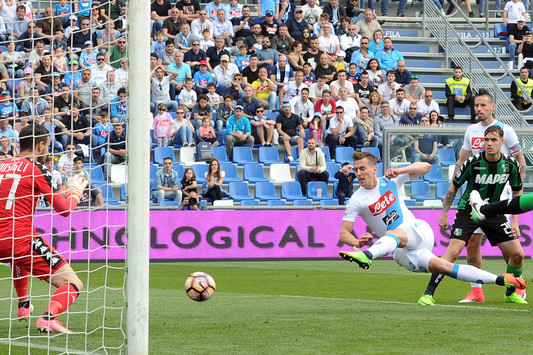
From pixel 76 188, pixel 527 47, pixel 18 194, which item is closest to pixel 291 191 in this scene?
pixel 527 47

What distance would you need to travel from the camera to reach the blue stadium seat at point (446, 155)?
19.9m

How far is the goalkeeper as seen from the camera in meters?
7.99

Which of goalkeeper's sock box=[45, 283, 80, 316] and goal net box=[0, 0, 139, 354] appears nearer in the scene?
goal net box=[0, 0, 139, 354]

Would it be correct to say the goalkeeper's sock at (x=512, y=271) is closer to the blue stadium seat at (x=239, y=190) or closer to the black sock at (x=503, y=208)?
the black sock at (x=503, y=208)

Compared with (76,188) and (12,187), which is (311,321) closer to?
(76,188)

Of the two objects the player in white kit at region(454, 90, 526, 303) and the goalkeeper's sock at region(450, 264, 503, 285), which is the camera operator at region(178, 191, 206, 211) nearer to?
the player in white kit at region(454, 90, 526, 303)

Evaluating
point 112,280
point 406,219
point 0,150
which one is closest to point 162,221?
point 0,150

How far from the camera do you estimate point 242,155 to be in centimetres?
2273

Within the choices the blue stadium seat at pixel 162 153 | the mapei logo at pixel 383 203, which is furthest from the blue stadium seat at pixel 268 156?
the mapei logo at pixel 383 203

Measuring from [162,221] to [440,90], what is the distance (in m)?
11.1

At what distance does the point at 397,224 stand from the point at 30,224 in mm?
3683

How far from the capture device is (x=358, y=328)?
26.2 ft

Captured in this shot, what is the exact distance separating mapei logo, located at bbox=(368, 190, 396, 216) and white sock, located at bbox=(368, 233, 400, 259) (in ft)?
1.36

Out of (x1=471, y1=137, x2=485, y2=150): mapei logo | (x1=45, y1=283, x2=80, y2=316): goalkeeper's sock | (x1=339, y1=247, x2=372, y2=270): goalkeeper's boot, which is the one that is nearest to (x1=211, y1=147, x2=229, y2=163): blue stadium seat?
(x1=471, y1=137, x2=485, y2=150): mapei logo
